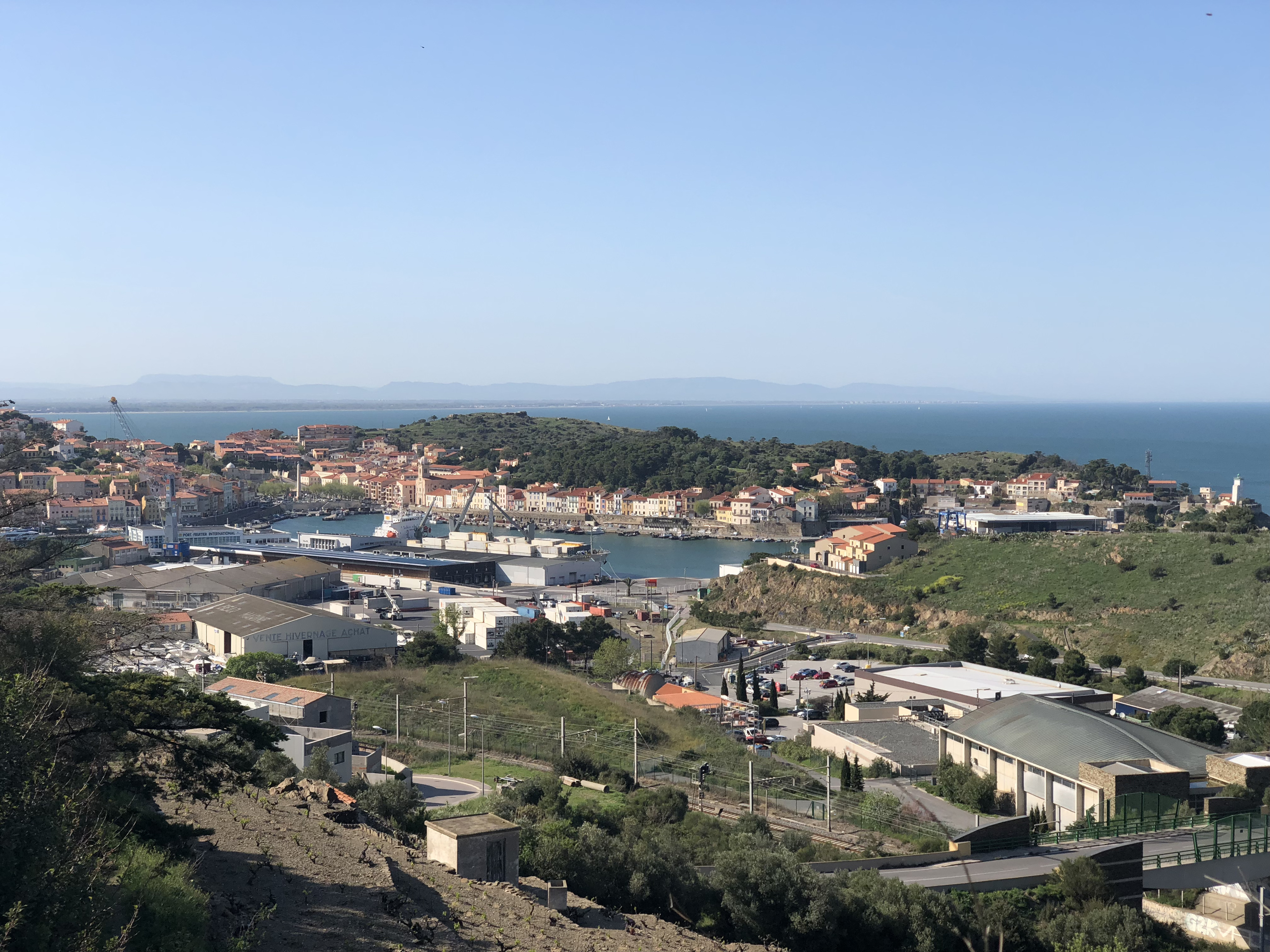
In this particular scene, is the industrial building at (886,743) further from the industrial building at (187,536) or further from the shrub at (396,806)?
the industrial building at (187,536)

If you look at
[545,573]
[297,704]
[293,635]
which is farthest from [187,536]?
[297,704]

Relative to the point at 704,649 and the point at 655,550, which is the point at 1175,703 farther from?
the point at 655,550

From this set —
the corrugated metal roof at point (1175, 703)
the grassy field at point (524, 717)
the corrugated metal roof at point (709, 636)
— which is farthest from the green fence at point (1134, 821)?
the corrugated metal roof at point (709, 636)

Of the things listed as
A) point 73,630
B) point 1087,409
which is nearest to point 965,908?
point 73,630

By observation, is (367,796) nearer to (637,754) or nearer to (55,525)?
(637,754)

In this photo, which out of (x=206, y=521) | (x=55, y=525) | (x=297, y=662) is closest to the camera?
(x=297, y=662)

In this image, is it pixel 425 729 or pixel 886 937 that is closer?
pixel 886 937

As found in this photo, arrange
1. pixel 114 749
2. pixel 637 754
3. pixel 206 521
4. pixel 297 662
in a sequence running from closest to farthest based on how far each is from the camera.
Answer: pixel 114 749
pixel 637 754
pixel 297 662
pixel 206 521

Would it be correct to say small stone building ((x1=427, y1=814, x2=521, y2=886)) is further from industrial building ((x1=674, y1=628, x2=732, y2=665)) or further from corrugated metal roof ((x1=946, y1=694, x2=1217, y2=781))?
industrial building ((x1=674, y1=628, x2=732, y2=665))
